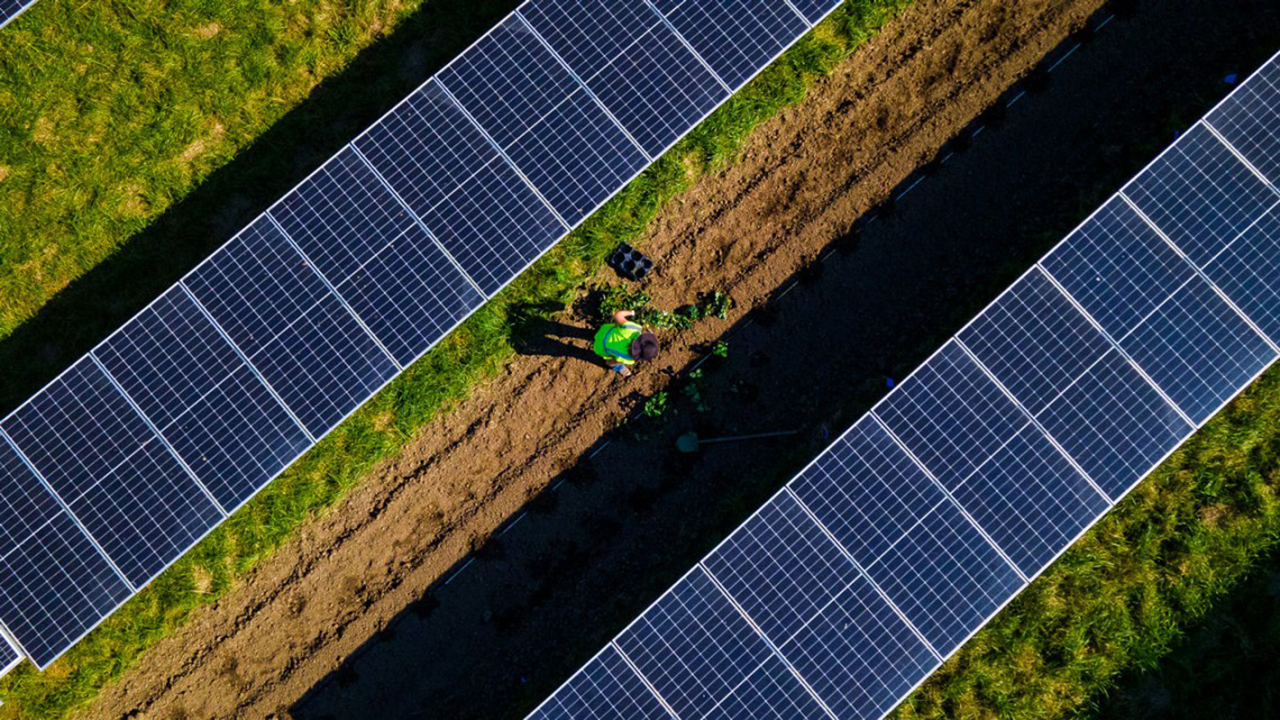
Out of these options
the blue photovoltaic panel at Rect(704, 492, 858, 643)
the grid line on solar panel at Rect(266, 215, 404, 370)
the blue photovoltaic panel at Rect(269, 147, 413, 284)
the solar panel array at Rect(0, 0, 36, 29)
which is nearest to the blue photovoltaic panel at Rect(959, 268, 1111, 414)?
the blue photovoltaic panel at Rect(704, 492, 858, 643)

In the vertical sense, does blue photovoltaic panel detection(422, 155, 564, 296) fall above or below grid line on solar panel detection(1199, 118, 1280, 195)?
above

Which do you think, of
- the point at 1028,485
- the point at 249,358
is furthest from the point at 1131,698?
the point at 249,358

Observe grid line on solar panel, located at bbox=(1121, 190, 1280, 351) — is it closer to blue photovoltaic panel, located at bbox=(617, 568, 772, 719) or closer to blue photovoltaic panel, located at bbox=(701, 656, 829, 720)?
blue photovoltaic panel, located at bbox=(701, 656, 829, 720)

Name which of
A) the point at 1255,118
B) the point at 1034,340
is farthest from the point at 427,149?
the point at 1255,118

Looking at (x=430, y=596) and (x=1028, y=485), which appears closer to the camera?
(x=1028, y=485)

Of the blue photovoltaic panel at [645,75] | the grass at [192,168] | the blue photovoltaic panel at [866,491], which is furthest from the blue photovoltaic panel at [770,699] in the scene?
the blue photovoltaic panel at [645,75]

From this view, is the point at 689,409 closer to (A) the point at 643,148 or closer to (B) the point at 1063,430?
(A) the point at 643,148

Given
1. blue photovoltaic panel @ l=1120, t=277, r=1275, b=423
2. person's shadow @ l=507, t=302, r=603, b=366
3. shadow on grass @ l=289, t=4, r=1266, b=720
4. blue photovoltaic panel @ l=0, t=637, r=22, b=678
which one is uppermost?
blue photovoltaic panel @ l=0, t=637, r=22, b=678
